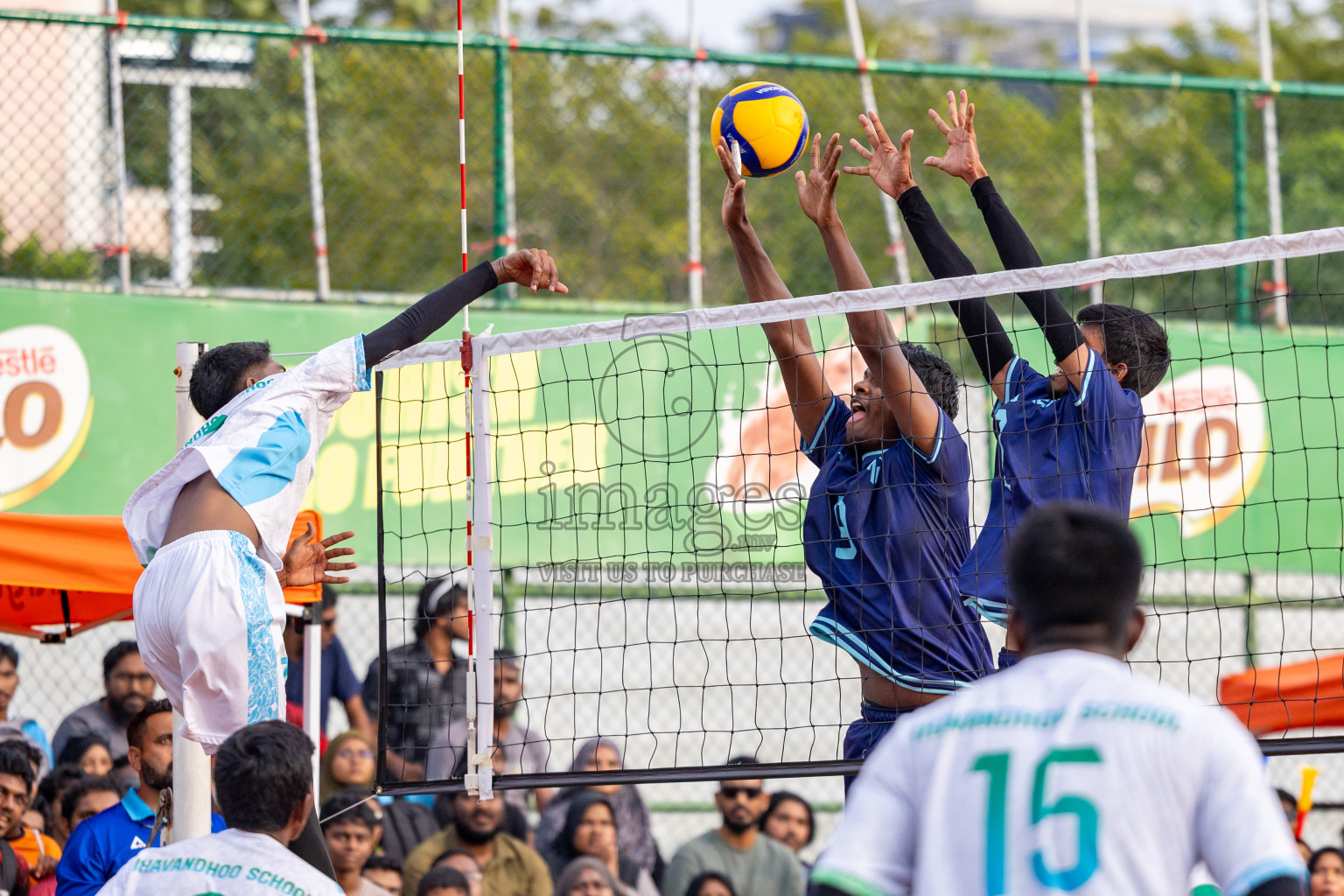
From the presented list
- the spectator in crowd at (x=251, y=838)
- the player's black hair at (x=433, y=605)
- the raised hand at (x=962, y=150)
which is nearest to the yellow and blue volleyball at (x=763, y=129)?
the raised hand at (x=962, y=150)

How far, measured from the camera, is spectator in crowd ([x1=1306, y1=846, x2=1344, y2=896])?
736 cm

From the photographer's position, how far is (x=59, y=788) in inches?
270

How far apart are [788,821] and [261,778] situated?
5210 millimetres

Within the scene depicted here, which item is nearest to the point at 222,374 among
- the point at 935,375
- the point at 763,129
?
the point at 763,129

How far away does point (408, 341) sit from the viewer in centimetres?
462

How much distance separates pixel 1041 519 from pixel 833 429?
7.94ft

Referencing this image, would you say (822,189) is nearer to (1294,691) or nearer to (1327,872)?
(1294,691)

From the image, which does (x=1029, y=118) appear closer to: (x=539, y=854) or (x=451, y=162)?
(x=451, y=162)

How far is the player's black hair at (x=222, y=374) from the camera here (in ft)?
15.7

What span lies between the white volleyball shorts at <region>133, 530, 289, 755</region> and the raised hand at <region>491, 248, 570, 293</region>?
47.1 inches

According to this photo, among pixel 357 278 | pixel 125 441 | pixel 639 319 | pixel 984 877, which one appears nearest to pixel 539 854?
pixel 125 441

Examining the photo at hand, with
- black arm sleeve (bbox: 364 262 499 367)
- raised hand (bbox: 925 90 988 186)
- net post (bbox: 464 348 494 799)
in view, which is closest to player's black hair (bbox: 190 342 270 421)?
black arm sleeve (bbox: 364 262 499 367)

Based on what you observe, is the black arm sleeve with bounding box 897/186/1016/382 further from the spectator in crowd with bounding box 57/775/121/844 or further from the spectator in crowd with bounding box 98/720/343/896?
the spectator in crowd with bounding box 57/775/121/844

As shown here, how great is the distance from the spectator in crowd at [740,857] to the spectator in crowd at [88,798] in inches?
111
